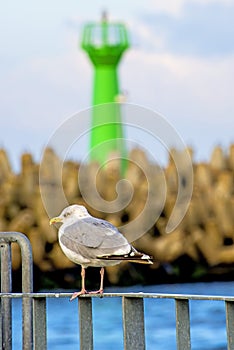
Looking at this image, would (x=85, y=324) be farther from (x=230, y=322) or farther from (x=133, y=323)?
(x=230, y=322)

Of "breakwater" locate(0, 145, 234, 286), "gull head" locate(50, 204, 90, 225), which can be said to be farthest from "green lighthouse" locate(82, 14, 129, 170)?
"gull head" locate(50, 204, 90, 225)

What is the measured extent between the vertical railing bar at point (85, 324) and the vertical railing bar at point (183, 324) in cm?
29

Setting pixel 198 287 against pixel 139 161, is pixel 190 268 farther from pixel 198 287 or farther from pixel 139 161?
pixel 139 161

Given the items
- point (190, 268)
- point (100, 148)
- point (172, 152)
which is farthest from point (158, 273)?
point (100, 148)

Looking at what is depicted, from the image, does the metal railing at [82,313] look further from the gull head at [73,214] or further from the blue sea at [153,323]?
the blue sea at [153,323]

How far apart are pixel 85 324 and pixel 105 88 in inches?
502

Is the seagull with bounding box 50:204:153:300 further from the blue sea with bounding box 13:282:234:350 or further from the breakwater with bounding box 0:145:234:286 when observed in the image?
the breakwater with bounding box 0:145:234:286

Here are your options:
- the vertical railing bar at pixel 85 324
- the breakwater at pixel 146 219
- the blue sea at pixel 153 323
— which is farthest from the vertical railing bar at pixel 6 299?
the breakwater at pixel 146 219

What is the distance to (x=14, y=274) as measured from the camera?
352 inches

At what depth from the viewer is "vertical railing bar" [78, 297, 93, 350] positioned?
2.84 m

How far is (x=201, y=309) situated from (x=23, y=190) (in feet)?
7.68

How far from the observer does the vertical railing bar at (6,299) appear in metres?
3.01

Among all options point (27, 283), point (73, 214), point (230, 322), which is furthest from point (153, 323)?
point (230, 322)

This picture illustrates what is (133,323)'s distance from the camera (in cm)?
276
